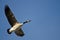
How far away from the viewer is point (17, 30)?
65.8 metres

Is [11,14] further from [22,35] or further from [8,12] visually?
[22,35]

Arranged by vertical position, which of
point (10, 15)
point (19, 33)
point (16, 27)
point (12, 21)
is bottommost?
point (16, 27)

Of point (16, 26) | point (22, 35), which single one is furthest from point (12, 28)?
point (22, 35)

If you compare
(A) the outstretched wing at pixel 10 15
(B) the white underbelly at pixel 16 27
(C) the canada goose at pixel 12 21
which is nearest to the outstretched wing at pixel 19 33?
Result: (C) the canada goose at pixel 12 21

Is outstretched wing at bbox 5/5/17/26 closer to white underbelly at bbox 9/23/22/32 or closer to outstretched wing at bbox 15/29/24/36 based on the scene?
white underbelly at bbox 9/23/22/32

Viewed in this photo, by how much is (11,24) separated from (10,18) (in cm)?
95

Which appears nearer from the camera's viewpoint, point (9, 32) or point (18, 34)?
point (9, 32)

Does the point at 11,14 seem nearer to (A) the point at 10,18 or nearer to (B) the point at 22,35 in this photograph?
(A) the point at 10,18

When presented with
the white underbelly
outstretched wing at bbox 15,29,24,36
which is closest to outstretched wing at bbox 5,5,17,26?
the white underbelly

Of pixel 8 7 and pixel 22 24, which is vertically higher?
pixel 8 7

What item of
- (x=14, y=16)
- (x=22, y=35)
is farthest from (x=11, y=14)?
(x=22, y=35)

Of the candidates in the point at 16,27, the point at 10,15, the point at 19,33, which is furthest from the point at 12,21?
the point at 19,33

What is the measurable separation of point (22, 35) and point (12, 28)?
4873 millimetres

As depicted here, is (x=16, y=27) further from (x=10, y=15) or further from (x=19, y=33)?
(x=19, y=33)
